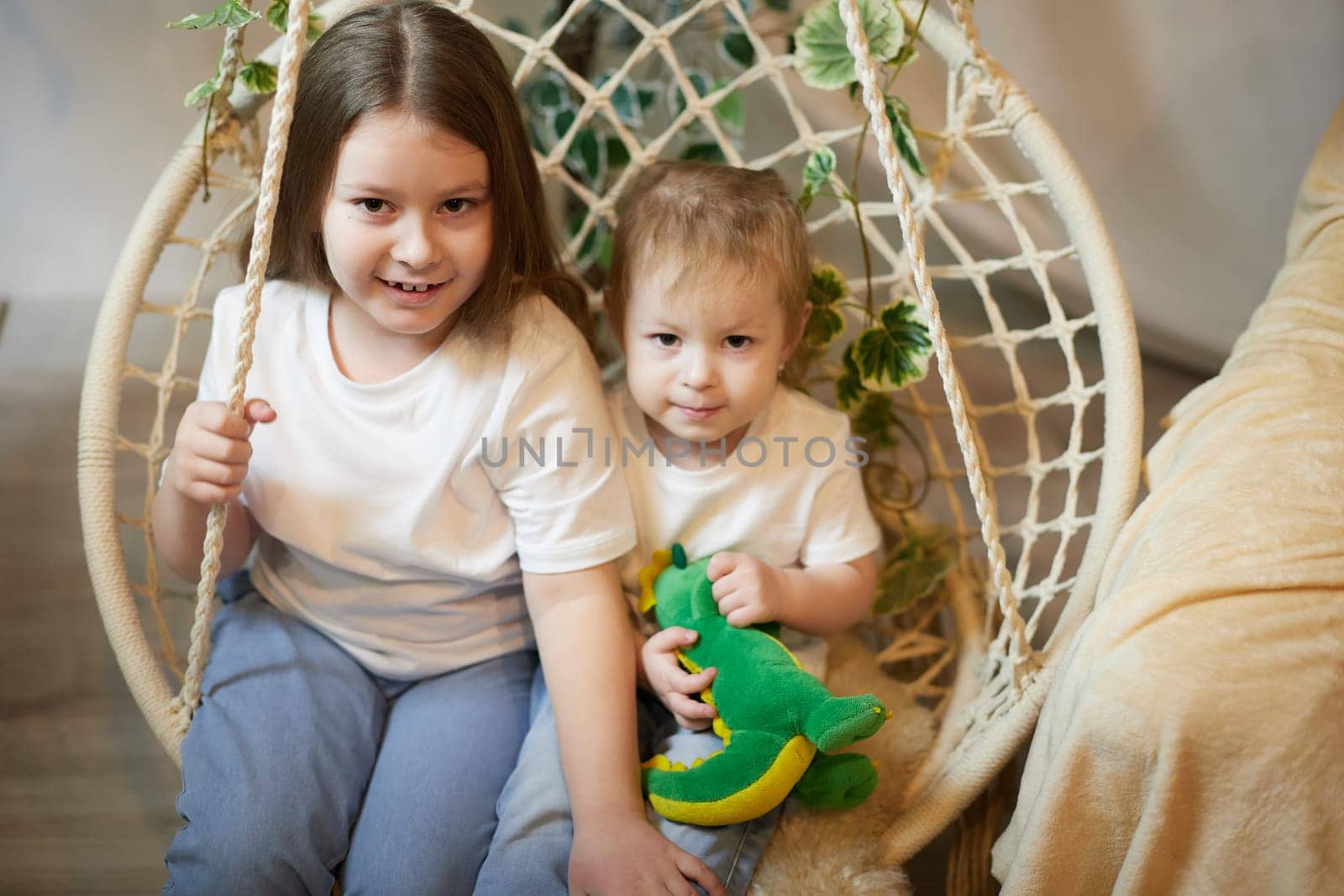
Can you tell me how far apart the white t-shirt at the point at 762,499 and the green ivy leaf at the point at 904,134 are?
0.85 feet

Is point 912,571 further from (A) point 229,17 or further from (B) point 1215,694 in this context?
(A) point 229,17

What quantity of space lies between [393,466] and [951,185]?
1045mm

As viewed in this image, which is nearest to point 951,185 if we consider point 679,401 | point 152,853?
point 679,401

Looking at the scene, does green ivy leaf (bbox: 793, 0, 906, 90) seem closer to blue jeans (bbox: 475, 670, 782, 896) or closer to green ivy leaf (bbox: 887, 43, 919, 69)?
green ivy leaf (bbox: 887, 43, 919, 69)

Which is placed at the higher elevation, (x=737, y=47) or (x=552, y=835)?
(x=737, y=47)

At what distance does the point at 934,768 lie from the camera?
0.97 metres

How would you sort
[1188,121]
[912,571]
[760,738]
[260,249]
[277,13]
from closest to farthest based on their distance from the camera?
[260,249] < [760,738] < [277,13] < [912,571] < [1188,121]

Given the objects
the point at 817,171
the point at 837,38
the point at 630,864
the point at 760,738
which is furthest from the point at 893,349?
the point at 630,864

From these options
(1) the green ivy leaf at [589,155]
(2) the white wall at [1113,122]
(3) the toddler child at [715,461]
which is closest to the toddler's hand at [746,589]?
(3) the toddler child at [715,461]

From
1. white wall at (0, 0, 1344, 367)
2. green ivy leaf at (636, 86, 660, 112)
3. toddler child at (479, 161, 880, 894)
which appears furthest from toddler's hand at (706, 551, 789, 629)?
white wall at (0, 0, 1344, 367)

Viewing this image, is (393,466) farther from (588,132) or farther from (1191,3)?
(1191,3)

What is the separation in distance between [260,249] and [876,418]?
70cm

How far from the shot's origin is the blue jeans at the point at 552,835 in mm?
800

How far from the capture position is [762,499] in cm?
96
